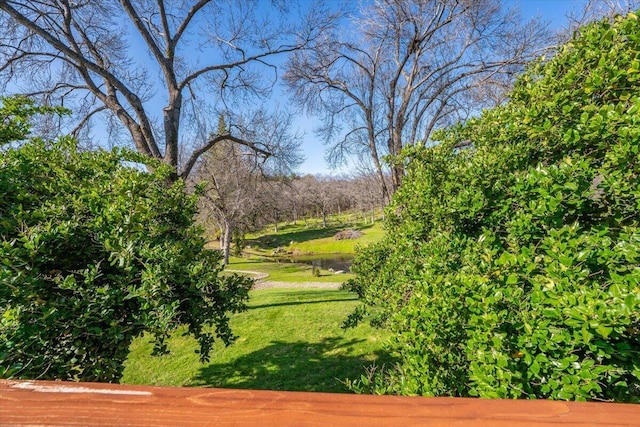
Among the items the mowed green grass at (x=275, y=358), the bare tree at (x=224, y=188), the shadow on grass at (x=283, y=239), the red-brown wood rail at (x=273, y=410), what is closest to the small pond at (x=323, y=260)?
the shadow on grass at (x=283, y=239)

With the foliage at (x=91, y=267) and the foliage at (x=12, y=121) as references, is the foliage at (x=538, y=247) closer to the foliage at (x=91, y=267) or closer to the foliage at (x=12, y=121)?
the foliage at (x=91, y=267)

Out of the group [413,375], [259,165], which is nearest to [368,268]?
[413,375]

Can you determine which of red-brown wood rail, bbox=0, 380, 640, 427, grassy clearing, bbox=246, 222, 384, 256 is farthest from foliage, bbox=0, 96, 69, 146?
grassy clearing, bbox=246, 222, 384, 256

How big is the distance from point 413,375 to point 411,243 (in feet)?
4.13

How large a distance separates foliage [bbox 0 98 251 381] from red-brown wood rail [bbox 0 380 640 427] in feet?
3.98

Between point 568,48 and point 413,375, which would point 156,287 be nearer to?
point 413,375

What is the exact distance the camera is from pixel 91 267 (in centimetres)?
200

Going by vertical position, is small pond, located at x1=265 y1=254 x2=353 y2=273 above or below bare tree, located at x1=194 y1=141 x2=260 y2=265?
below

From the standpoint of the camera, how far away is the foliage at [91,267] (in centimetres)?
178

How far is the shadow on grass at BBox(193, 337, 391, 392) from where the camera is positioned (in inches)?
166

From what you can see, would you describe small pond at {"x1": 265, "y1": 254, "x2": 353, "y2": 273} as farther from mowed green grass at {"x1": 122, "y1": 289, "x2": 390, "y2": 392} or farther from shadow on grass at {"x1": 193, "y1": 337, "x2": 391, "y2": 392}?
shadow on grass at {"x1": 193, "y1": 337, "x2": 391, "y2": 392}

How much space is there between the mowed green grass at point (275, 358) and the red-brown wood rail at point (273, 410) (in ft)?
11.4

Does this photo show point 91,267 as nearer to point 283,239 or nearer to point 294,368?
point 294,368

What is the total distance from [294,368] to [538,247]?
4.19m
